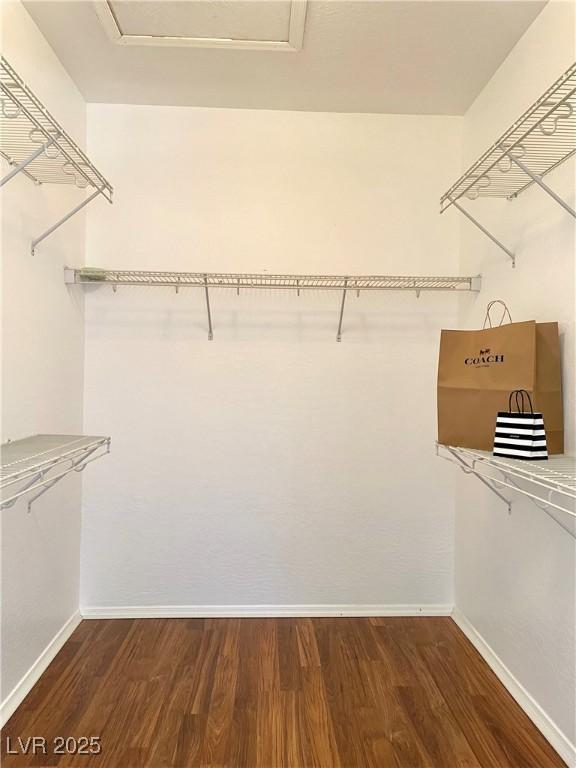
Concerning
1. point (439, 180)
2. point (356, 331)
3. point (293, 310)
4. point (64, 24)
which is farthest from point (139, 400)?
point (439, 180)

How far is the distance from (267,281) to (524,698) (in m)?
1.96

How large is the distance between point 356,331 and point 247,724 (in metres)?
1.66

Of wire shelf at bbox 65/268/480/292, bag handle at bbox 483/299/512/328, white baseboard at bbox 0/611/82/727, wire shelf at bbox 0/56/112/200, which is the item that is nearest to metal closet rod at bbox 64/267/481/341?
wire shelf at bbox 65/268/480/292

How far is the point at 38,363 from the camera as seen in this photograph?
186cm

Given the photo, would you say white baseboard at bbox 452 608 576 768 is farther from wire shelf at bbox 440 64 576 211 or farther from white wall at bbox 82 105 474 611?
wire shelf at bbox 440 64 576 211

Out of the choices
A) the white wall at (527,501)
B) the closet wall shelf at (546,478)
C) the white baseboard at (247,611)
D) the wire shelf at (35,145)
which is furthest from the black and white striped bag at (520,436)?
the wire shelf at (35,145)

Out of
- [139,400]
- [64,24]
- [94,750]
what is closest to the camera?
[94,750]

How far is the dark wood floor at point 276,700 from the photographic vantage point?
1.48m

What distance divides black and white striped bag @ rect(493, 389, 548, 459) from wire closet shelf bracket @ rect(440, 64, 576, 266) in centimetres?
64

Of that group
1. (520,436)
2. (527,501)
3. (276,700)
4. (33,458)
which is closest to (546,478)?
(520,436)

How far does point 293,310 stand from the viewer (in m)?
2.34

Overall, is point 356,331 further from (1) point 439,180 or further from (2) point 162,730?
(2) point 162,730

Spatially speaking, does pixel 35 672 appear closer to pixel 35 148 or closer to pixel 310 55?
pixel 35 148

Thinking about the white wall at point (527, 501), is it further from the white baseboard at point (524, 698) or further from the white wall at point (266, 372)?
the white wall at point (266, 372)
